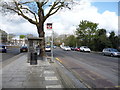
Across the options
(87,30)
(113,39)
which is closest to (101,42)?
(113,39)

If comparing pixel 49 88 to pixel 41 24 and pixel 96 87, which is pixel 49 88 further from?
pixel 41 24

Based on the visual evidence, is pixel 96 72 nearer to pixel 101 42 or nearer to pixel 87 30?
pixel 101 42

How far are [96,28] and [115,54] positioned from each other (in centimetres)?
2712

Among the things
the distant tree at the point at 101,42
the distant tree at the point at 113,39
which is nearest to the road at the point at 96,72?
the distant tree at the point at 113,39

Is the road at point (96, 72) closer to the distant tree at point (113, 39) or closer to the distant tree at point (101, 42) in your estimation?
the distant tree at point (113, 39)

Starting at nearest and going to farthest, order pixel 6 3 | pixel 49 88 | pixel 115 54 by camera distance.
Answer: pixel 49 88, pixel 6 3, pixel 115 54

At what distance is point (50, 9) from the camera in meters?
19.4

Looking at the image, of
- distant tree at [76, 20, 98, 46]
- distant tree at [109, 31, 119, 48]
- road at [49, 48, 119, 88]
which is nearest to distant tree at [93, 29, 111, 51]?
distant tree at [109, 31, 119, 48]

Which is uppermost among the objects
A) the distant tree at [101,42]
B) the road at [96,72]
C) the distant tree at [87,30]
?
the distant tree at [87,30]

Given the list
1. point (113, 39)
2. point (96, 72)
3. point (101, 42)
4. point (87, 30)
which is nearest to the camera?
point (96, 72)

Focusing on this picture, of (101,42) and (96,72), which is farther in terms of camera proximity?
(101,42)

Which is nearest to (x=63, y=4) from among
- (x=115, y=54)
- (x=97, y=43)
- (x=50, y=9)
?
(x=50, y=9)

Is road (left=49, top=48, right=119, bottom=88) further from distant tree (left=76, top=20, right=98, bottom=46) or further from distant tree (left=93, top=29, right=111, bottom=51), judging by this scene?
distant tree (left=76, top=20, right=98, bottom=46)

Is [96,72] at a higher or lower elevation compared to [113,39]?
lower
